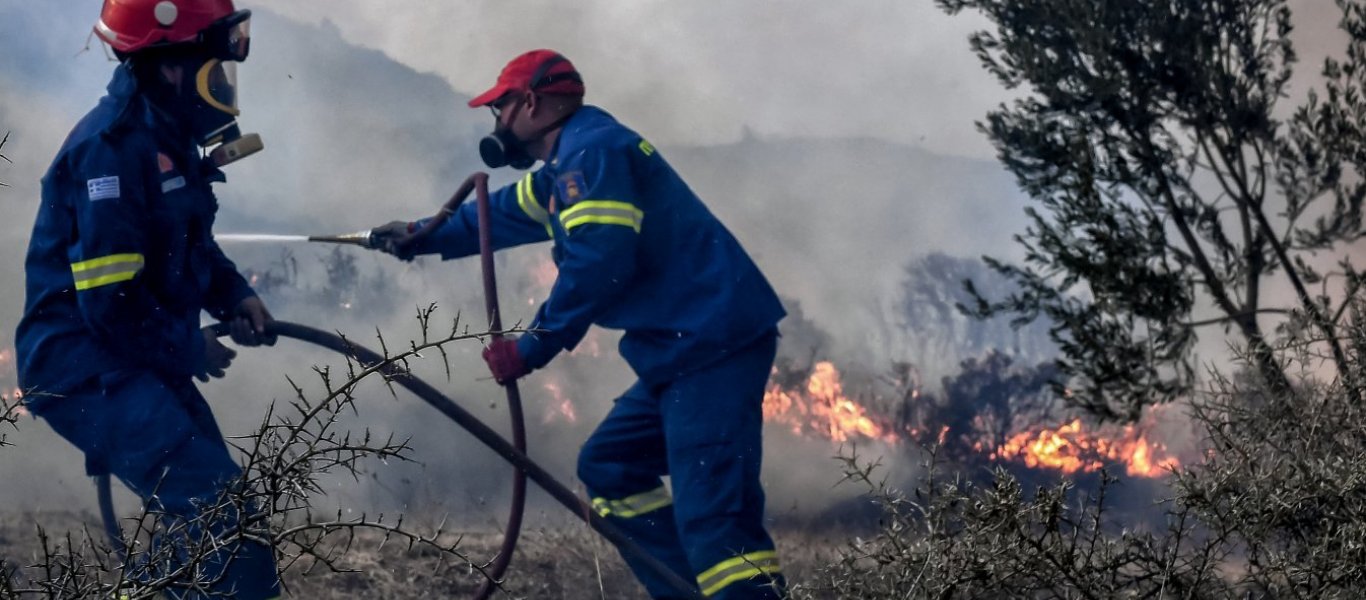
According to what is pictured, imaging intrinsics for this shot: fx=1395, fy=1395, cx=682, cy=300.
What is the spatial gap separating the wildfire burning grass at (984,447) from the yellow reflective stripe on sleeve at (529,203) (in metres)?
1.54

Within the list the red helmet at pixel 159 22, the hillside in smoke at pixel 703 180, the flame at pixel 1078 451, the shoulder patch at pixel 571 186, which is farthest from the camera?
the flame at pixel 1078 451

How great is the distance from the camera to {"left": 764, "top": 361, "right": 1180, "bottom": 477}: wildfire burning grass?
673cm

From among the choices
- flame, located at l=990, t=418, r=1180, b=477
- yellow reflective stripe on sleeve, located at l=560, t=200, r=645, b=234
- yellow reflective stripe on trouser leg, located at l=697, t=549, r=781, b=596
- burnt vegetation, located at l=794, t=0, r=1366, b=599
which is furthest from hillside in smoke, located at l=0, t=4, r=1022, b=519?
flame, located at l=990, t=418, r=1180, b=477

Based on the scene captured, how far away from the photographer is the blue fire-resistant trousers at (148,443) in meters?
4.64

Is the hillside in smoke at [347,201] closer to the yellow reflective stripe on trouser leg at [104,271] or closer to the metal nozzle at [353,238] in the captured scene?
the metal nozzle at [353,238]

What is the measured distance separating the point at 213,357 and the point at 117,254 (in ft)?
2.07

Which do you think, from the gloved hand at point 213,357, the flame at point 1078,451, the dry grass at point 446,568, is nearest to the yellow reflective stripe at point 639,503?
the dry grass at point 446,568

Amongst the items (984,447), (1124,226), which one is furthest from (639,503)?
(1124,226)

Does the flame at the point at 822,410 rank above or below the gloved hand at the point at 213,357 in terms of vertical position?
above

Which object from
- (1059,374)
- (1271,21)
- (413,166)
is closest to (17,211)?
(413,166)

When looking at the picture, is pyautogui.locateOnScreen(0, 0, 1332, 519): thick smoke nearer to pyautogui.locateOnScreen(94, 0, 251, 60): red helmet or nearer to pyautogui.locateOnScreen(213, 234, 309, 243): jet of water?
pyautogui.locateOnScreen(213, 234, 309, 243): jet of water

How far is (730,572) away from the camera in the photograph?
16.9ft

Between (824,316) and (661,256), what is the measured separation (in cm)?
168

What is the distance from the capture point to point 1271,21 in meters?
7.29
